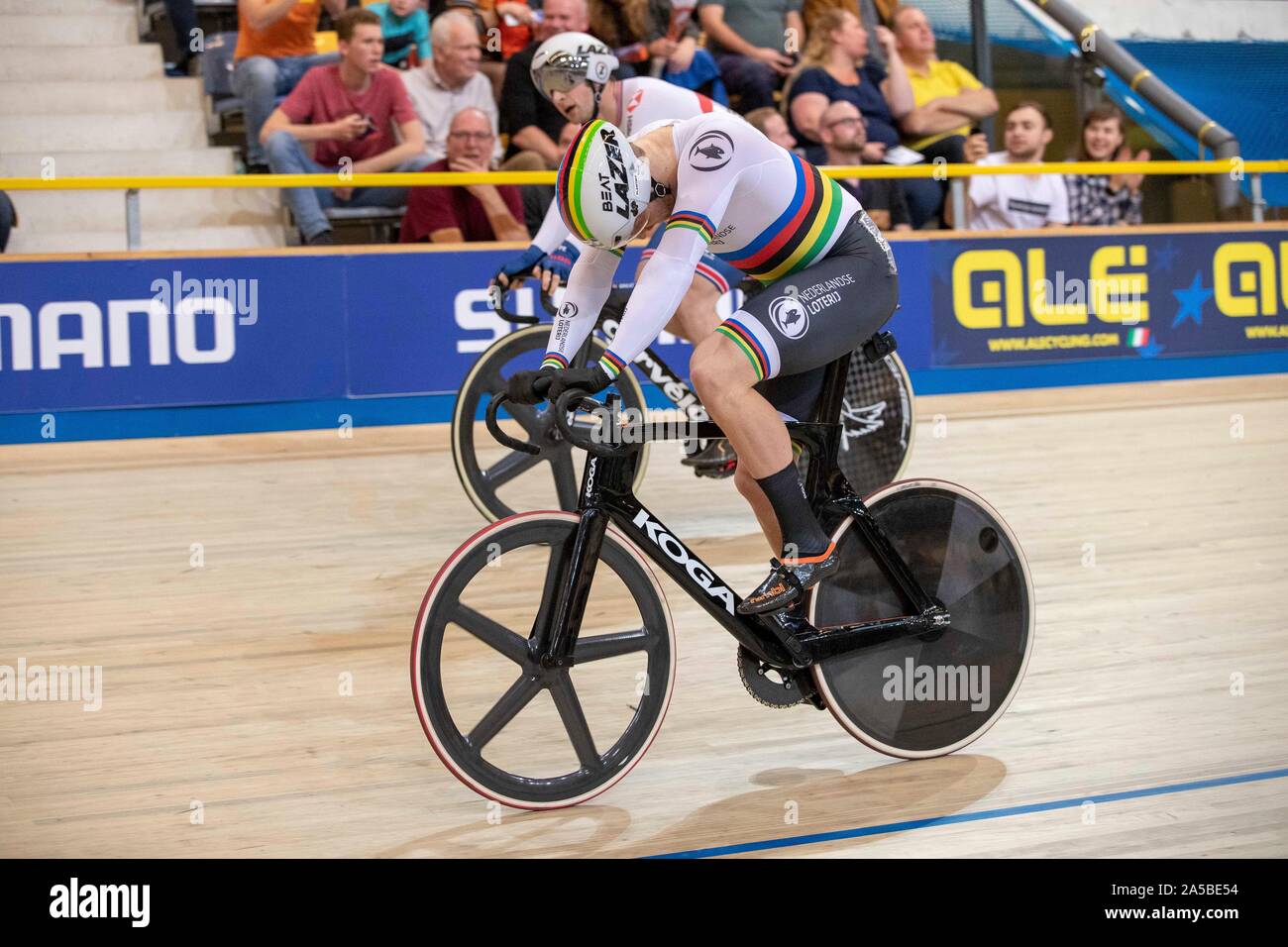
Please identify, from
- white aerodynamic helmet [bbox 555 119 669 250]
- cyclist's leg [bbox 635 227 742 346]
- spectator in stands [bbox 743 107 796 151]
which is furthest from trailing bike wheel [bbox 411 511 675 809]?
spectator in stands [bbox 743 107 796 151]

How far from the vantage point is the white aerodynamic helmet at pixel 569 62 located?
4809mm

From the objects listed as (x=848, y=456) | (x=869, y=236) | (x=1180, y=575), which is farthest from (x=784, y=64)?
(x=869, y=236)

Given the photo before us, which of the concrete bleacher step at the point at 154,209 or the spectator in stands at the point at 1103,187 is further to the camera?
the spectator in stands at the point at 1103,187

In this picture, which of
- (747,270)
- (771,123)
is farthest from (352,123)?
(747,270)

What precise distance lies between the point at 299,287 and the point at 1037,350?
4.35m

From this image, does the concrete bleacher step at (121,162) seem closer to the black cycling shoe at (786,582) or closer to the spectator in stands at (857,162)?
the spectator in stands at (857,162)

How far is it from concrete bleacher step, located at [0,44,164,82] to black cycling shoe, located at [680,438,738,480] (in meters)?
5.84

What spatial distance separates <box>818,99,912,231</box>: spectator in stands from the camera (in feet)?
28.9

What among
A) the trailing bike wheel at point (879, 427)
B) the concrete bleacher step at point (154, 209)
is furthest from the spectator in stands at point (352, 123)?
the trailing bike wheel at point (879, 427)

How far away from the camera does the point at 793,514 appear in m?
2.94

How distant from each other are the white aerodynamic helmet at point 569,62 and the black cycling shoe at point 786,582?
7.75 feet
